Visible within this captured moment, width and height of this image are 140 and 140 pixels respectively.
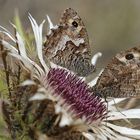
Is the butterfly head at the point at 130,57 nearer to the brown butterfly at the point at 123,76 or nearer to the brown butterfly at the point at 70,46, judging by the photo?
the brown butterfly at the point at 123,76

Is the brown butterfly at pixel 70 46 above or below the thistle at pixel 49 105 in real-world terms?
above

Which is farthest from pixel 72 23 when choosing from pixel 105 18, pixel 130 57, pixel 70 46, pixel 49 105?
pixel 105 18

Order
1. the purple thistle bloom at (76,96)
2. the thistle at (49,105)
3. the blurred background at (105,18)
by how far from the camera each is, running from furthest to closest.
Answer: the blurred background at (105,18), the purple thistle bloom at (76,96), the thistle at (49,105)

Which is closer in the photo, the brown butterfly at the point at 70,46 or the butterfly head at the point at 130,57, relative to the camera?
the butterfly head at the point at 130,57

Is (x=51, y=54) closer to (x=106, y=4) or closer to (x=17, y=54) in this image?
(x=17, y=54)

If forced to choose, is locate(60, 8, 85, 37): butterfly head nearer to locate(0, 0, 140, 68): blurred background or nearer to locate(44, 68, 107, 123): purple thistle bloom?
locate(44, 68, 107, 123): purple thistle bloom

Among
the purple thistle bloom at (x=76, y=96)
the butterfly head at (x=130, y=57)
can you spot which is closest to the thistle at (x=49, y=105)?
the purple thistle bloom at (x=76, y=96)

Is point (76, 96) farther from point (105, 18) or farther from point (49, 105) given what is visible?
point (105, 18)

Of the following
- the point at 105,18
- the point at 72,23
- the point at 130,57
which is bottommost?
the point at 130,57
